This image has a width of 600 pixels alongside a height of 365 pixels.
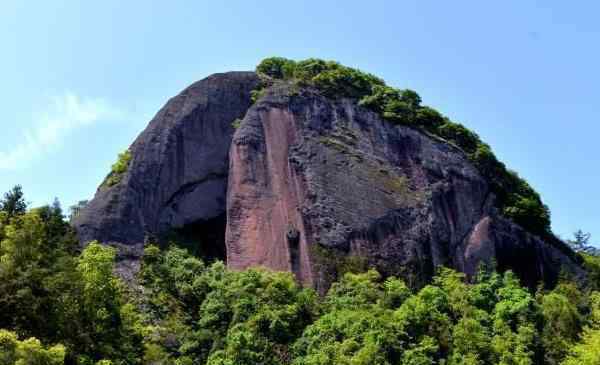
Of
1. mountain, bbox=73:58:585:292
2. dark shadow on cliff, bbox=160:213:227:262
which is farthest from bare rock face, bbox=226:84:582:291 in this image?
dark shadow on cliff, bbox=160:213:227:262

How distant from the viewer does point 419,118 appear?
38.8 metres

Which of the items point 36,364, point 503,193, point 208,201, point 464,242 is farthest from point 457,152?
point 36,364

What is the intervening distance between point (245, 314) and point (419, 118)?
16.2m

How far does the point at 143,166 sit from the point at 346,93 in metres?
9.87

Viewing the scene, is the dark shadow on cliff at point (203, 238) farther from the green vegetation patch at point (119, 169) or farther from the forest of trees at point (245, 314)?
the green vegetation patch at point (119, 169)

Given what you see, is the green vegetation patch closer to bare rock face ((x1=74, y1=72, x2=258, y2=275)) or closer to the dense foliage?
bare rock face ((x1=74, y1=72, x2=258, y2=275))

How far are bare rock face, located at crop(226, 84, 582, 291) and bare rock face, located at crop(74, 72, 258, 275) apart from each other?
1977mm

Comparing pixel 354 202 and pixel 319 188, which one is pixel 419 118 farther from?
pixel 319 188

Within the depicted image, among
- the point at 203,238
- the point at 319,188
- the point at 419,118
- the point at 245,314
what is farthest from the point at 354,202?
the point at 245,314

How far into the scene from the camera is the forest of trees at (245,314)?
20.4 m

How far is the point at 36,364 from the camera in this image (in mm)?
17703

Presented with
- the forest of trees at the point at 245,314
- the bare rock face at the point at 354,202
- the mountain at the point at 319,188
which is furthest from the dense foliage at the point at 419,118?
the forest of trees at the point at 245,314

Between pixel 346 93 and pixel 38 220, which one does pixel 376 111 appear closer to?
pixel 346 93

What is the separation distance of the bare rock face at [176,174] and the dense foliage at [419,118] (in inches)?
81.6
